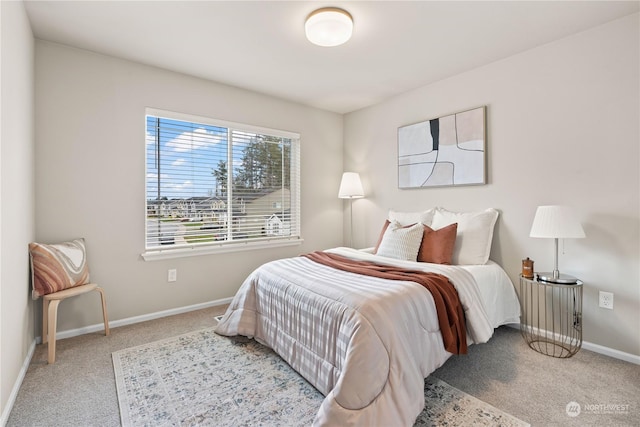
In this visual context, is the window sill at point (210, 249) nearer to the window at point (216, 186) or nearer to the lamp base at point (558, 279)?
the window at point (216, 186)

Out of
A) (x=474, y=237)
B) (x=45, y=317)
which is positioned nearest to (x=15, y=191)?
(x=45, y=317)

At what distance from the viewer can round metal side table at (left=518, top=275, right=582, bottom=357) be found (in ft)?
7.86

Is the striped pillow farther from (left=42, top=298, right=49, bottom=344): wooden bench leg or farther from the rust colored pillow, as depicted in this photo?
the rust colored pillow

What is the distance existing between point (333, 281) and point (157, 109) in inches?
95.9

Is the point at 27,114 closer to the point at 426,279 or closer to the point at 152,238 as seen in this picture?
the point at 152,238

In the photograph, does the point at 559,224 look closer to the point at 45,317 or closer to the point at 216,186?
the point at 216,186

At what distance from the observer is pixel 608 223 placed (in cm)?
231

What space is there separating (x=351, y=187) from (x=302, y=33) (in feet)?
6.56

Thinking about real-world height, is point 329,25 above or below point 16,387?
above

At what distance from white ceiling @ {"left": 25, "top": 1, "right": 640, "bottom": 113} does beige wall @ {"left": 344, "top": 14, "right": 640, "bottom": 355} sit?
0.58 ft

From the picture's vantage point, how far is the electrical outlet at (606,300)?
7.59 feet

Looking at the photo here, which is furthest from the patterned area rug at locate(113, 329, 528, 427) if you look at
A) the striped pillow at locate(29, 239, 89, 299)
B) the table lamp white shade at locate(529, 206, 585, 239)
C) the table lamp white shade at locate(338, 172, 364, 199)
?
the table lamp white shade at locate(338, 172, 364, 199)

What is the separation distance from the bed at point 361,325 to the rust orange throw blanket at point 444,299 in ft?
0.11

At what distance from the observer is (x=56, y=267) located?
2330 mm
